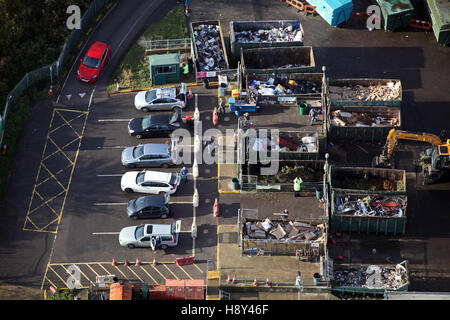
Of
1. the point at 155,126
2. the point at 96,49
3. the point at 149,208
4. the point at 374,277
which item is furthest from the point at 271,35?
the point at 374,277

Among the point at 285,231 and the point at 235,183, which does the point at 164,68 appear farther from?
the point at 285,231

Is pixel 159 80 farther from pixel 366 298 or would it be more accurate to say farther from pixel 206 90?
pixel 366 298

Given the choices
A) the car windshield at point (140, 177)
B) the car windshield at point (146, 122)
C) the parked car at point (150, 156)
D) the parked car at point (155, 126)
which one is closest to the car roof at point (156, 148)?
the parked car at point (150, 156)

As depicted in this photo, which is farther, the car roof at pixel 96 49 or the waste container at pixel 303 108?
the car roof at pixel 96 49

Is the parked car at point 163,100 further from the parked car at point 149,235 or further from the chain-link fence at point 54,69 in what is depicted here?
the parked car at point 149,235

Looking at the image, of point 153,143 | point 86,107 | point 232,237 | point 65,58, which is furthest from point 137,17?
point 232,237

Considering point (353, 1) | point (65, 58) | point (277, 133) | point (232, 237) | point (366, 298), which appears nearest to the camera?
point (366, 298)
